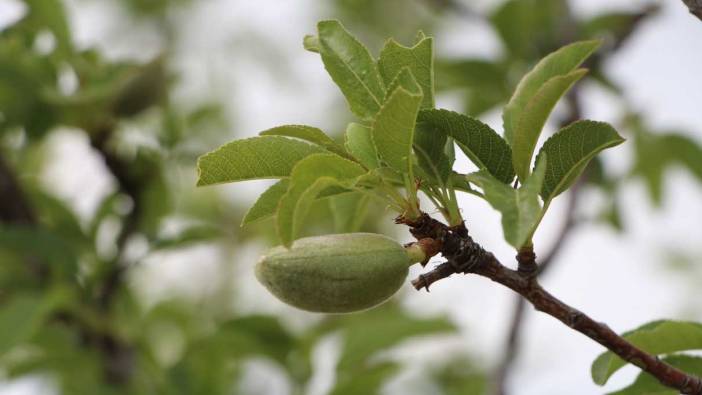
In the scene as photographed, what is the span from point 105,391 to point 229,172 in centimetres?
137

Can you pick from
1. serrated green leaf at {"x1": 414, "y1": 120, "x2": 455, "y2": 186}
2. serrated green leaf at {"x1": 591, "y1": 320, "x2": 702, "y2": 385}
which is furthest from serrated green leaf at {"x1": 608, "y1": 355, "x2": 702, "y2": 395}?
serrated green leaf at {"x1": 414, "y1": 120, "x2": 455, "y2": 186}

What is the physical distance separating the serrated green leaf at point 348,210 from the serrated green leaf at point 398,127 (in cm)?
25

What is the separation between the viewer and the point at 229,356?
7.43ft

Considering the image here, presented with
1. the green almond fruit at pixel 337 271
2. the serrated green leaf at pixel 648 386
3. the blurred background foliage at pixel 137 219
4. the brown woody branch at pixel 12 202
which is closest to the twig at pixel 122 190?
the blurred background foliage at pixel 137 219

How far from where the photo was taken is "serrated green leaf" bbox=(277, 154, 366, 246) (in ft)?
3.14

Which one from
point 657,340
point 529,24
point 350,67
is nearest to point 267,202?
point 350,67

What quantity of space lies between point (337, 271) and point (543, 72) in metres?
0.37

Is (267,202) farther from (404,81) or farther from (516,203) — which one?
(516,203)

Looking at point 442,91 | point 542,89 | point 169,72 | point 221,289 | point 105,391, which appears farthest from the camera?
point 221,289

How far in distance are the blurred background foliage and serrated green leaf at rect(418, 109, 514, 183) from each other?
1040mm

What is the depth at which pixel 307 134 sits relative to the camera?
1.06 metres

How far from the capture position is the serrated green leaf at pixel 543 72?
1062mm

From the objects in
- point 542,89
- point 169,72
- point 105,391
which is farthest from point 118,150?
point 542,89

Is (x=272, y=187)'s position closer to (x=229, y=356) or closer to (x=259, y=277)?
(x=259, y=277)
